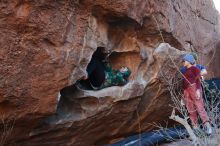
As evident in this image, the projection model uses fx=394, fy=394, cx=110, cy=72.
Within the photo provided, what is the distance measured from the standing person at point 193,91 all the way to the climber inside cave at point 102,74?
3.01 ft

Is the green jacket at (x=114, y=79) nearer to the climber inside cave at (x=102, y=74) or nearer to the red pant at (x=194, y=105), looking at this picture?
the climber inside cave at (x=102, y=74)

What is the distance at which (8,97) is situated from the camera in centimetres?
459

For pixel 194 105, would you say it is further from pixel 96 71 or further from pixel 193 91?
pixel 96 71

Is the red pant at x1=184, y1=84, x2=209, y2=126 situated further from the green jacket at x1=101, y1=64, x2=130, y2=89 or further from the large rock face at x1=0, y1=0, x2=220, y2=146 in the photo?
the green jacket at x1=101, y1=64, x2=130, y2=89

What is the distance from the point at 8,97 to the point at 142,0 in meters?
2.38

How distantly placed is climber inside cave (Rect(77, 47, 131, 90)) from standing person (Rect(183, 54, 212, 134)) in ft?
3.01

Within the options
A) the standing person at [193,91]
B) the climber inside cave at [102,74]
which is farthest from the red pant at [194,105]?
the climber inside cave at [102,74]

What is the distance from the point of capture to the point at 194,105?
19.8ft

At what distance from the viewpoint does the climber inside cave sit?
5.95 metres

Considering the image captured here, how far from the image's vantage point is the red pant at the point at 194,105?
5816mm

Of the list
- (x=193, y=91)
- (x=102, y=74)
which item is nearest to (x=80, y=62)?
(x=102, y=74)

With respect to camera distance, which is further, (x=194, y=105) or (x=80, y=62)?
(x=194, y=105)

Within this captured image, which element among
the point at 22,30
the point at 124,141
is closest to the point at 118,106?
the point at 124,141

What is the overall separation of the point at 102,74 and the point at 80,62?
883 millimetres
